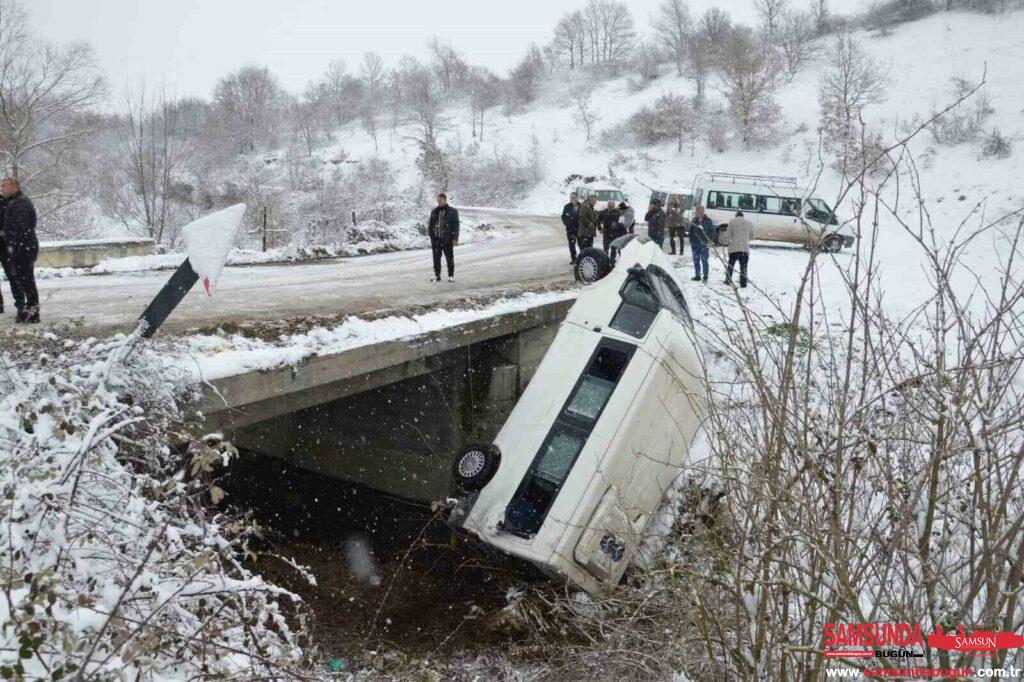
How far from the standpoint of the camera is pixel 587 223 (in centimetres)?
1303

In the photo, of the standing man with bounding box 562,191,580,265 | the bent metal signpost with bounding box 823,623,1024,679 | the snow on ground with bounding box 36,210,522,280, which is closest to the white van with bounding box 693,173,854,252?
the snow on ground with bounding box 36,210,522,280

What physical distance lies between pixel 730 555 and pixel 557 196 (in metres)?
41.3

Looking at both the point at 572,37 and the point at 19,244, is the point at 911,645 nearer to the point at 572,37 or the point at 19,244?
the point at 19,244

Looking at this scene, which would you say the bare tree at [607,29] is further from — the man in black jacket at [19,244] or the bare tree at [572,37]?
the man in black jacket at [19,244]

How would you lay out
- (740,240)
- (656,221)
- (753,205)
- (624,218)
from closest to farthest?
(740,240) → (656,221) → (624,218) → (753,205)

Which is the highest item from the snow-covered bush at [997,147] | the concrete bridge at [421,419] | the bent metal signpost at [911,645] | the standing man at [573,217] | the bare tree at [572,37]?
the bare tree at [572,37]

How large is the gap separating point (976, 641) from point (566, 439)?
15.6 feet

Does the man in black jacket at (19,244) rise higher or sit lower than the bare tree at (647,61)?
lower

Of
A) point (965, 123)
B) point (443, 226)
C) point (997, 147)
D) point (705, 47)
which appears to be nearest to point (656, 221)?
point (443, 226)

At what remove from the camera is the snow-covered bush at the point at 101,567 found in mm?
2703

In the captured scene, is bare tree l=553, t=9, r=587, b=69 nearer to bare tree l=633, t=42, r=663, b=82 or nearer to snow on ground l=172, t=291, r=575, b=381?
bare tree l=633, t=42, r=663, b=82

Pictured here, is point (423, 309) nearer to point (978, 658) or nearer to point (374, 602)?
point (374, 602)

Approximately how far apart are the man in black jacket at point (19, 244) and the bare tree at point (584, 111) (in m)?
46.6

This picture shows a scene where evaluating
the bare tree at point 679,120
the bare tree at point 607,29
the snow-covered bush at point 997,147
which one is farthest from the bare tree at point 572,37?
the snow-covered bush at point 997,147
